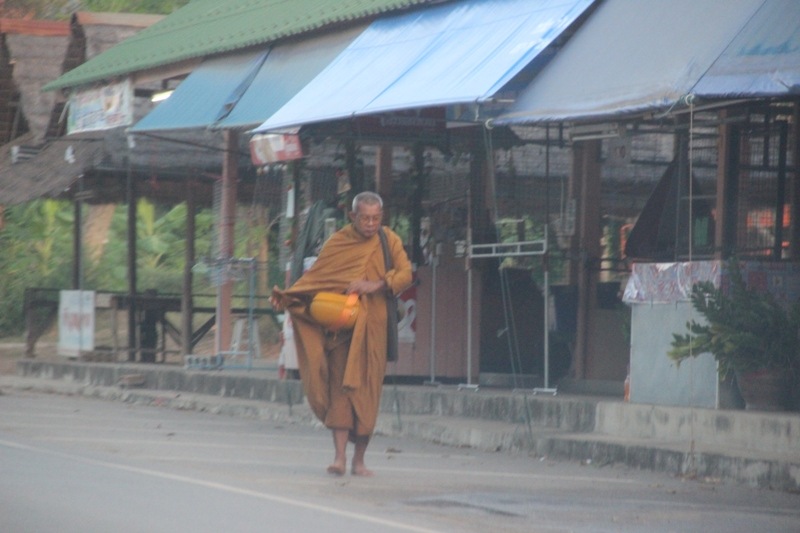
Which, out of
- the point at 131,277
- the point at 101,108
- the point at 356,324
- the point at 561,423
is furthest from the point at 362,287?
the point at 131,277

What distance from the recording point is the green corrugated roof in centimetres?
1467

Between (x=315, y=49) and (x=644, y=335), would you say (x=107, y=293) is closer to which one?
(x=315, y=49)

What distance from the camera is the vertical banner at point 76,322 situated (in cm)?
2025

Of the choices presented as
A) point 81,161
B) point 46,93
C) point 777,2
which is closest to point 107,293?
point 81,161

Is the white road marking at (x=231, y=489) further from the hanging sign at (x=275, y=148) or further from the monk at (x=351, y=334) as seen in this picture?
the hanging sign at (x=275, y=148)

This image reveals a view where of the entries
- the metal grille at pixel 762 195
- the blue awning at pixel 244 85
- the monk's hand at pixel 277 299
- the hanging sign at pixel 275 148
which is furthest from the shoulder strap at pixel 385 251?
the hanging sign at pixel 275 148

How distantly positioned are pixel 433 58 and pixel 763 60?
12.1 feet

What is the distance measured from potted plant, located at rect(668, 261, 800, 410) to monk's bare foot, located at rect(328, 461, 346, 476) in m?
2.89

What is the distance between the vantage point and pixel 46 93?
2236cm

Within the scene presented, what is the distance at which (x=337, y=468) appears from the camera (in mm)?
9180

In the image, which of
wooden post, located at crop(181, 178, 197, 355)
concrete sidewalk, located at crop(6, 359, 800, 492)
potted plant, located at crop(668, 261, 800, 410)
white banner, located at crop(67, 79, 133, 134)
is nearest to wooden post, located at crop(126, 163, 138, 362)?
white banner, located at crop(67, 79, 133, 134)

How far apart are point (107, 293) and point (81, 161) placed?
2.28m

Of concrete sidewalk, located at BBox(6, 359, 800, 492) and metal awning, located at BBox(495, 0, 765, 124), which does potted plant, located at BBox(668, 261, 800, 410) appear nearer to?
concrete sidewalk, located at BBox(6, 359, 800, 492)

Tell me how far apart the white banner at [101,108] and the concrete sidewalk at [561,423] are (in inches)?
140
